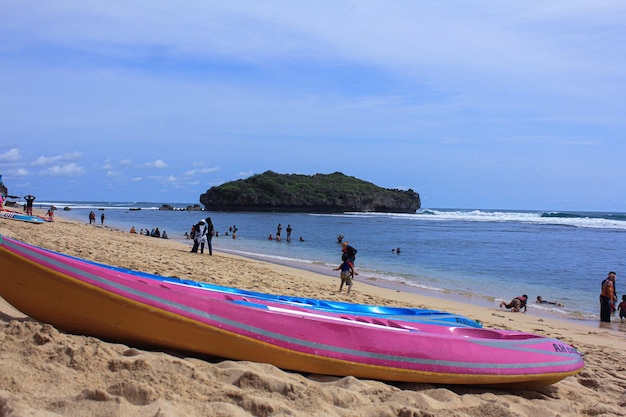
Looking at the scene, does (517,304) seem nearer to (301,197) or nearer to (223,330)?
(223,330)

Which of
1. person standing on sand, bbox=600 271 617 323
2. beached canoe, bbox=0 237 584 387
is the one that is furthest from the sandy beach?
person standing on sand, bbox=600 271 617 323

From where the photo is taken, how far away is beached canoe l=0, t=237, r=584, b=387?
427 cm

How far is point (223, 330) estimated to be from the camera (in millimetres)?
4449

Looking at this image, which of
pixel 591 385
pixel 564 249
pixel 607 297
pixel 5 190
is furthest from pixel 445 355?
pixel 5 190

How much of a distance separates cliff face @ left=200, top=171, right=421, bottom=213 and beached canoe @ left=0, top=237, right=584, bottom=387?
3617 inches

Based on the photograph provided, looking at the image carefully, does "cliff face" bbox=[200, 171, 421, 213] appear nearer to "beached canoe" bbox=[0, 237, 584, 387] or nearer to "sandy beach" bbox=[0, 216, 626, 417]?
"beached canoe" bbox=[0, 237, 584, 387]

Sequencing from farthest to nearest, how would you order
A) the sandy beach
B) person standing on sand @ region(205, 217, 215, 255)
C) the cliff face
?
the cliff face → person standing on sand @ region(205, 217, 215, 255) → the sandy beach

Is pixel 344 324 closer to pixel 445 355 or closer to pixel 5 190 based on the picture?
pixel 445 355

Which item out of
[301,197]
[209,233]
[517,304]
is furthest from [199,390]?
[301,197]

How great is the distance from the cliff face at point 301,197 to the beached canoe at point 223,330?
301 feet

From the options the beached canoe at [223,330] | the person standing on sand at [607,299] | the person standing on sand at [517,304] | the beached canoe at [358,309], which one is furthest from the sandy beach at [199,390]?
the person standing on sand at [607,299]

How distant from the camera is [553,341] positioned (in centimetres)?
597

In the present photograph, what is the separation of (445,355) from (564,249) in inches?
1186

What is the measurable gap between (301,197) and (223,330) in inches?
3710
